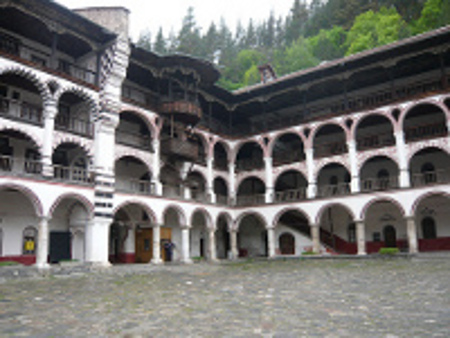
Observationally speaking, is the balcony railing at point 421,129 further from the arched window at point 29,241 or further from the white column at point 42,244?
the arched window at point 29,241

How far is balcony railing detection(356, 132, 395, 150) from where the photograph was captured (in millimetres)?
24252

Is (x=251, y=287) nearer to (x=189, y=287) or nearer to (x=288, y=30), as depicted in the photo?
(x=189, y=287)

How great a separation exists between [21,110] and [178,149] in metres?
8.17

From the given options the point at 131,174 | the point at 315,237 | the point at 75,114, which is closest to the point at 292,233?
the point at 315,237

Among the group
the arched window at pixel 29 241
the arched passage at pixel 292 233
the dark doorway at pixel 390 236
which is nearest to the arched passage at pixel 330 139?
the arched passage at pixel 292 233

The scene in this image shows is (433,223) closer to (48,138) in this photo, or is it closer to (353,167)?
(353,167)

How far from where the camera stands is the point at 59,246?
65.2 feet

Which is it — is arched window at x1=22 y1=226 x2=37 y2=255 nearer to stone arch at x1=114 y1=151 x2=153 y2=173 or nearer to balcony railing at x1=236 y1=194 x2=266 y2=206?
stone arch at x1=114 y1=151 x2=153 y2=173

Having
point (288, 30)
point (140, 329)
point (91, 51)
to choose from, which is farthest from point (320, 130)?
point (288, 30)

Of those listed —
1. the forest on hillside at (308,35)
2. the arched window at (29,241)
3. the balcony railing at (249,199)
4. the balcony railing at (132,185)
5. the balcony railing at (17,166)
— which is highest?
the forest on hillside at (308,35)

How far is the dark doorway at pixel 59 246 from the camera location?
773 inches

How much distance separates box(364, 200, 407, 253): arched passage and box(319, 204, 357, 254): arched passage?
1.05 meters

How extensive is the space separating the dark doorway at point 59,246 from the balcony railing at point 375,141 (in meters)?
17.1

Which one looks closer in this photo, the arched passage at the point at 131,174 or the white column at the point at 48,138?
the white column at the point at 48,138
